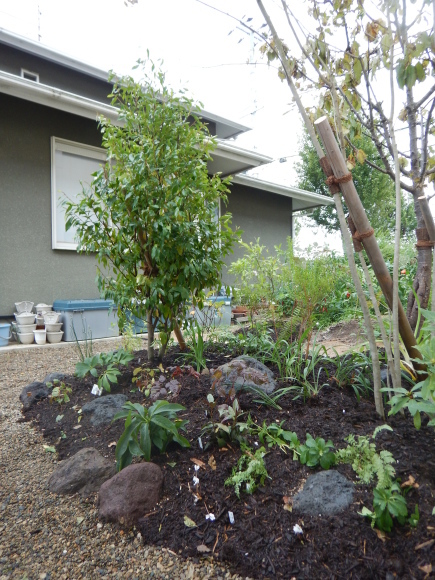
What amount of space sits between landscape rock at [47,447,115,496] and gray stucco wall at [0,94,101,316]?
416cm

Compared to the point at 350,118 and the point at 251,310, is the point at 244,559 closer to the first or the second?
the point at 350,118

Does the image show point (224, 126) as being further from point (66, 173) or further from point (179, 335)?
point (179, 335)

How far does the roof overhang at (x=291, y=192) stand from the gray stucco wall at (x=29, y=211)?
3672 millimetres

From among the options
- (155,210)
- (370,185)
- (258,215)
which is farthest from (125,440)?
(370,185)

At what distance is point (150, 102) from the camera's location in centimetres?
296

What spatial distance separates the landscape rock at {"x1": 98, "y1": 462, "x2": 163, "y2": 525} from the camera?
1.58 m

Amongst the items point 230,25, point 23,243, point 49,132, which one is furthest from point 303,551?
point 49,132

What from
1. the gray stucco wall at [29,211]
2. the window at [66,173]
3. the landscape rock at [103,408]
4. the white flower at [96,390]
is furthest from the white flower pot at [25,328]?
the landscape rock at [103,408]

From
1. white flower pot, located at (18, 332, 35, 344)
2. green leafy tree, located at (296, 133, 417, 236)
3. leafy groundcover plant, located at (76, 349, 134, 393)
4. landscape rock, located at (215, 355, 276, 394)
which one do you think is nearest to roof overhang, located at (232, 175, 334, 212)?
green leafy tree, located at (296, 133, 417, 236)

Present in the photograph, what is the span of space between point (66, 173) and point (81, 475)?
5.31 m

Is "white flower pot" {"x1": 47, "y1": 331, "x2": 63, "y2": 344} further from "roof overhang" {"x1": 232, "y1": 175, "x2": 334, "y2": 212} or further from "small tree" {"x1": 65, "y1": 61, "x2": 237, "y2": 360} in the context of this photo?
"roof overhang" {"x1": 232, "y1": 175, "x2": 334, "y2": 212}

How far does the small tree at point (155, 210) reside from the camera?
2.79 metres

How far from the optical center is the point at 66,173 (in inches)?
241

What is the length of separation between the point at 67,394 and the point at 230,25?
2.51m
